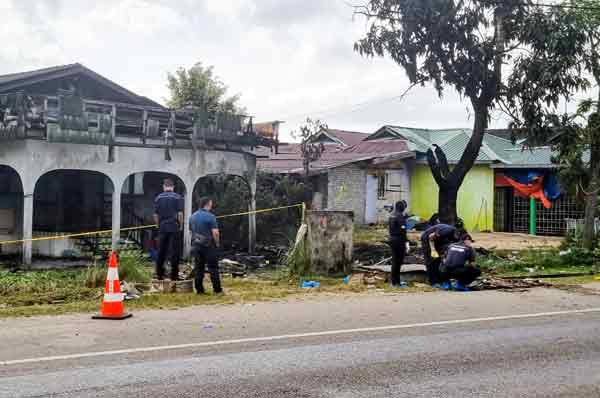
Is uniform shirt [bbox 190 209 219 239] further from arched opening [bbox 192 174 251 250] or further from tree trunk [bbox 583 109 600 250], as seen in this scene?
arched opening [bbox 192 174 251 250]

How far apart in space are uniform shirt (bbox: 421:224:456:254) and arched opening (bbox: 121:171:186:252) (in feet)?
34.5

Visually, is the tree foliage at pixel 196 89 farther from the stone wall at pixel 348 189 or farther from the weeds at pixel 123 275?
the weeds at pixel 123 275

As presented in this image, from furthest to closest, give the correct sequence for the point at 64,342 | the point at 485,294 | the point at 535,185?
the point at 535,185 → the point at 485,294 → the point at 64,342

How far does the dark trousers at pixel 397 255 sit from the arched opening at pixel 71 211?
35.3 ft

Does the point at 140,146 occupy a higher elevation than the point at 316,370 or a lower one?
higher

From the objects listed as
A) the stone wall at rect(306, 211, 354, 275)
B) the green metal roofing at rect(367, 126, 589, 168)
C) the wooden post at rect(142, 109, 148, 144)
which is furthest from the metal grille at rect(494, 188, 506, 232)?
the stone wall at rect(306, 211, 354, 275)

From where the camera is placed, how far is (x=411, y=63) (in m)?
21.8

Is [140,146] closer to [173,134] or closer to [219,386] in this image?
[173,134]

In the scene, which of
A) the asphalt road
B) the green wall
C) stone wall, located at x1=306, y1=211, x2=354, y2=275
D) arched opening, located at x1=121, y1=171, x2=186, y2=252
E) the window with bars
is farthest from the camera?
the window with bars

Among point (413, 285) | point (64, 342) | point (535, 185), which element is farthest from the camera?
point (535, 185)

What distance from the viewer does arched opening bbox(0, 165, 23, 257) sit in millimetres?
21562

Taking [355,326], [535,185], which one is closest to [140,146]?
[355,326]

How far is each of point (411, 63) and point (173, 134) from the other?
719 cm

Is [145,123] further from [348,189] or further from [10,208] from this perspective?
[348,189]
